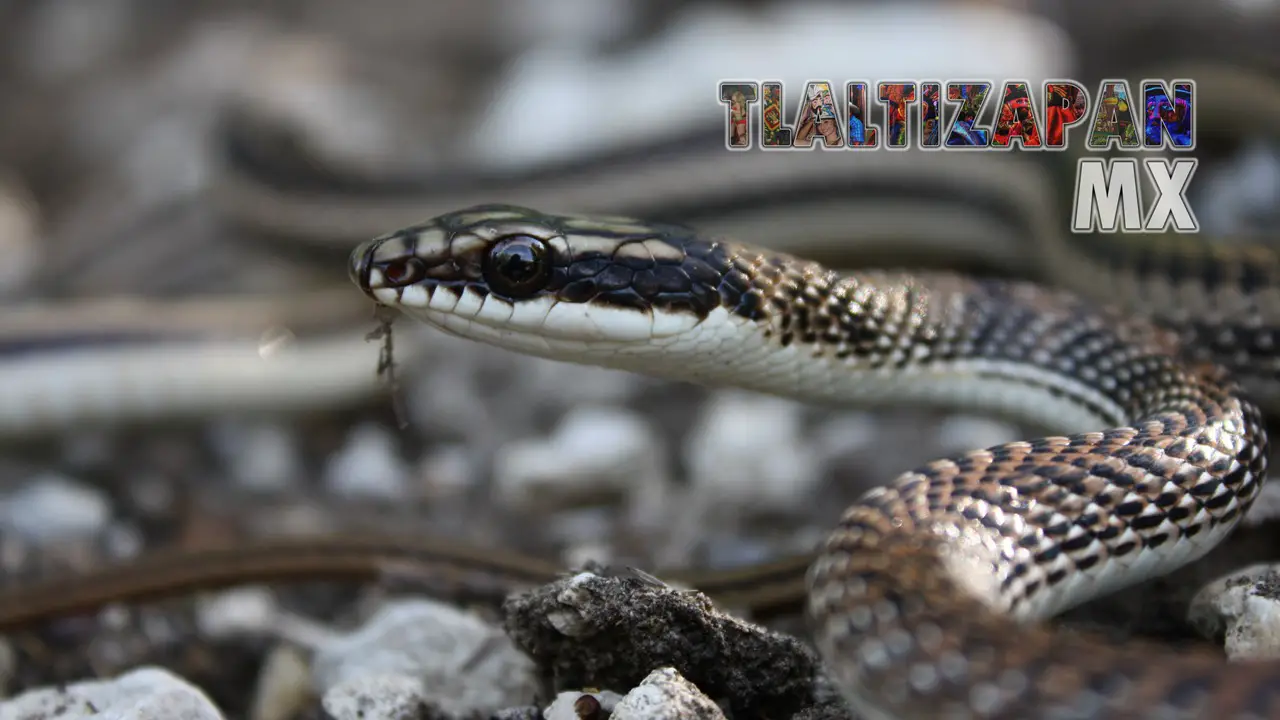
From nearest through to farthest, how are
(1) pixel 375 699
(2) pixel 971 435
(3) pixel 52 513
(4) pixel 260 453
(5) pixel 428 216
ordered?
(1) pixel 375 699 < (3) pixel 52 513 < (2) pixel 971 435 < (4) pixel 260 453 < (5) pixel 428 216

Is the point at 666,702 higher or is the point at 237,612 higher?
the point at 666,702

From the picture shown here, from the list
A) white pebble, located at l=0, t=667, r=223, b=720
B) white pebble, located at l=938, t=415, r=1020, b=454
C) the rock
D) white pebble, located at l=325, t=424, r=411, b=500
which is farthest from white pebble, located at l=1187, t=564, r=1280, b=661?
white pebble, located at l=325, t=424, r=411, b=500

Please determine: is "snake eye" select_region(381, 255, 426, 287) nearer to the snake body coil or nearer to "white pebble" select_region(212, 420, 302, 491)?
the snake body coil

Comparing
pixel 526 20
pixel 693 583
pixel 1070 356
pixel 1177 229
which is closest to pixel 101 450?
pixel 693 583

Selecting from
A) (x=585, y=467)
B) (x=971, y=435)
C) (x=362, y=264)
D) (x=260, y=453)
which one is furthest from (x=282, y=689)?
(x=971, y=435)

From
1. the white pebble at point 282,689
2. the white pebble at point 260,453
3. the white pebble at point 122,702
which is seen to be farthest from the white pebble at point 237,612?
the white pebble at point 260,453

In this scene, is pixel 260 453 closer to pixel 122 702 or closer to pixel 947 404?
pixel 122 702
